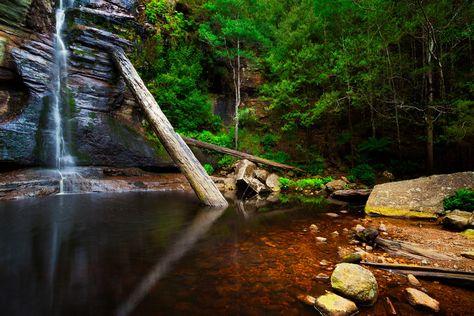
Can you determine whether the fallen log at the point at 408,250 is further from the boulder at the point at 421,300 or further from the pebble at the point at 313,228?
the boulder at the point at 421,300

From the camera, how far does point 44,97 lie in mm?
7777

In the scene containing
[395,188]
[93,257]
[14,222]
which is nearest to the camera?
[93,257]

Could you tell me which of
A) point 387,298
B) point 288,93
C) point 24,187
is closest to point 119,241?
point 387,298

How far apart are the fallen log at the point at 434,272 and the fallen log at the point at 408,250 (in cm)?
49

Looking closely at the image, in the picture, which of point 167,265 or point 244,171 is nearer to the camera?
point 167,265

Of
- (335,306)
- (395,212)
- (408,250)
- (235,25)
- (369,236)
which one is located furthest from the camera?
(235,25)

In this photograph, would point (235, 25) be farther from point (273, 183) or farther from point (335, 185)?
point (335, 185)

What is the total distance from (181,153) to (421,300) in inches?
221

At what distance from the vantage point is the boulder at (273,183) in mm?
9773

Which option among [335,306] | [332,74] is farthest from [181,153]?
[332,74]

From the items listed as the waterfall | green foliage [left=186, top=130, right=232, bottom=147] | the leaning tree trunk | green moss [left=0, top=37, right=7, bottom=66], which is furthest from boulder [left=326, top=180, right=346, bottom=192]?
green moss [left=0, top=37, right=7, bottom=66]

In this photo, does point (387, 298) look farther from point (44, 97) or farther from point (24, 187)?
point (44, 97)

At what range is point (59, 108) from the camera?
26.6ft

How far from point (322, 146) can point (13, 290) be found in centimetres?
1288
